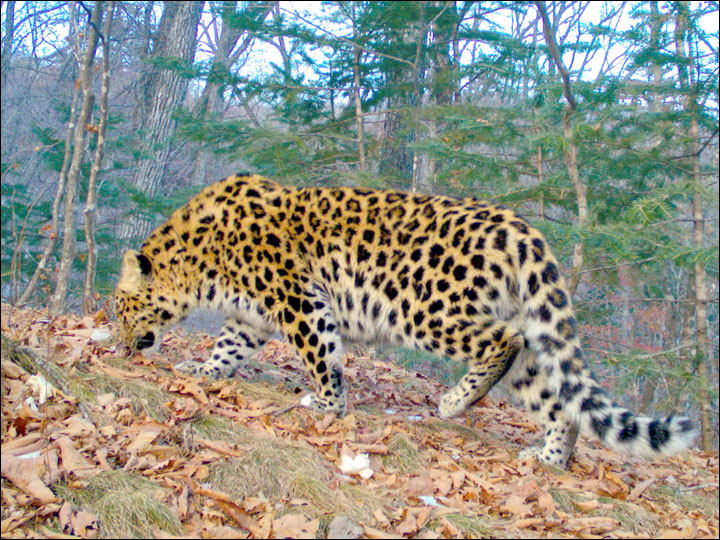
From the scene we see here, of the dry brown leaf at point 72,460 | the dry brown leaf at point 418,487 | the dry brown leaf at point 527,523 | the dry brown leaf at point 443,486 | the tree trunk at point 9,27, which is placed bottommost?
the dry brown leaf at point 443,486

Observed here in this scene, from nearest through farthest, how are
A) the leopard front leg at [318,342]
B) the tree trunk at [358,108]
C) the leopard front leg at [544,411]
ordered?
the leopard front leg at [544,411] → the leopard front leg at [318,342] → the tree trunk at [358,108]

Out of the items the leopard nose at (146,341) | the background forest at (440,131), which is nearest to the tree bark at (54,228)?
the background forest at (440,131)

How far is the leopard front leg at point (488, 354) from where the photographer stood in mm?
4812

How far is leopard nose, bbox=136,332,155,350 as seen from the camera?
595 cm

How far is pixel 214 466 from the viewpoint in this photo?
3902 millimetres

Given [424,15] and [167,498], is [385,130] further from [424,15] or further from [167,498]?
[167,498]

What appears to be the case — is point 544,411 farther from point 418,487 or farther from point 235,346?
point 235,346

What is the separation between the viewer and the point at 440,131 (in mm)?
11562

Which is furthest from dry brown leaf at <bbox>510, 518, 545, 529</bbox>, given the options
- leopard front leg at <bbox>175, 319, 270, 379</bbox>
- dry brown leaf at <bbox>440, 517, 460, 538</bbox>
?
leopard front leg at <bbox>175, 319, 270, 379</bbox>

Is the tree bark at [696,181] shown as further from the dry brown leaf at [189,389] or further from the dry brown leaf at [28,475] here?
the dry brown leaf at [28,475]

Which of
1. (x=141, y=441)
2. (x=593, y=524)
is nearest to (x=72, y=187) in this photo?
(x=141, y=441)

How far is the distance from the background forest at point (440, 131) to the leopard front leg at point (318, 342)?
3.27 m

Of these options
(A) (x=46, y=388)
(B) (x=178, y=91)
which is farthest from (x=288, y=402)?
(B) (x=178, y=91)

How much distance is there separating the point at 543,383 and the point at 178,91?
12.3m
